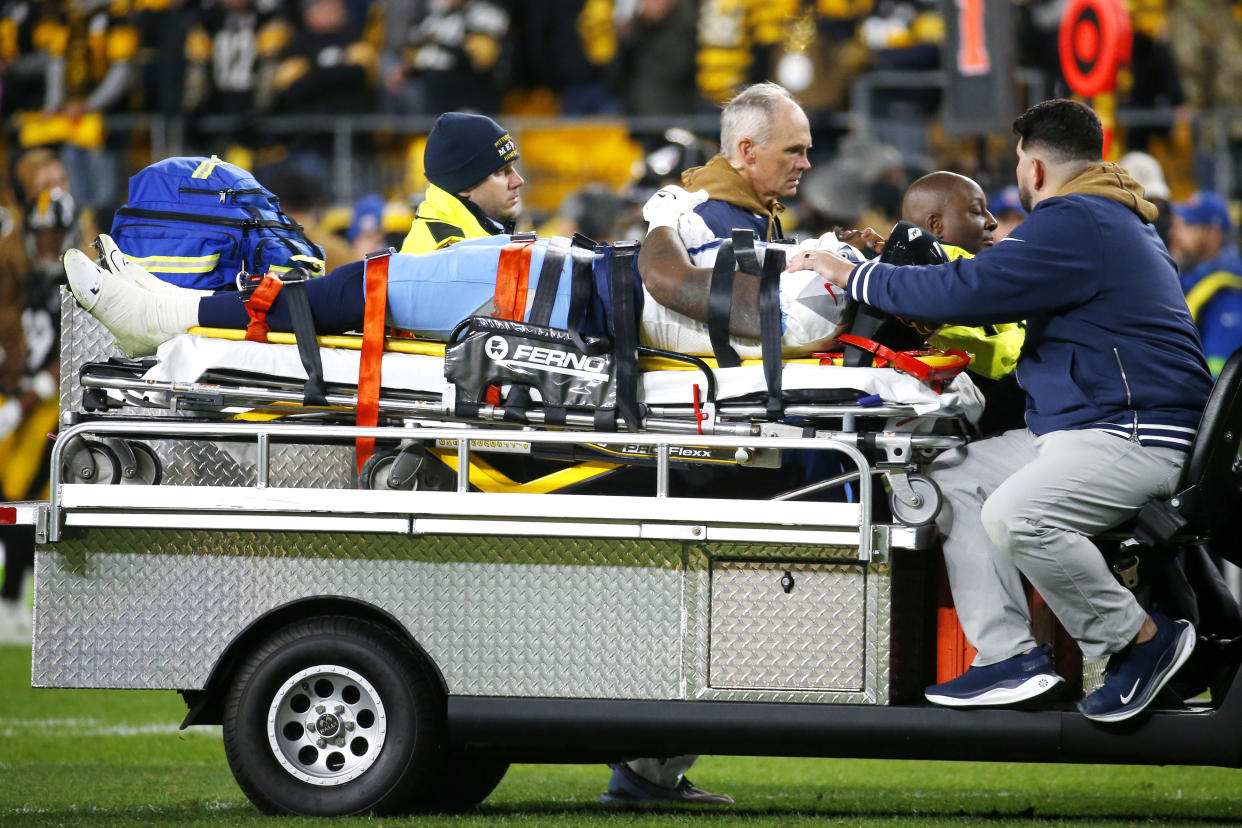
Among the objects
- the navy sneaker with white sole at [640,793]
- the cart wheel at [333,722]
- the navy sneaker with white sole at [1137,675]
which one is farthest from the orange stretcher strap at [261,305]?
the navy sneaker with white sole at [1137,675]

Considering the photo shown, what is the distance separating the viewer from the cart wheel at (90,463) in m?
5.65

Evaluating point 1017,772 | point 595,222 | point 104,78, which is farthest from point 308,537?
point 104,78

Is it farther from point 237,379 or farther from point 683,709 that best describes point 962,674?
point 237,379

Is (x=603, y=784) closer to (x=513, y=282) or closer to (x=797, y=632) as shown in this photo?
(x=797, y=632)

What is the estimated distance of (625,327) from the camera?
551 centimetres

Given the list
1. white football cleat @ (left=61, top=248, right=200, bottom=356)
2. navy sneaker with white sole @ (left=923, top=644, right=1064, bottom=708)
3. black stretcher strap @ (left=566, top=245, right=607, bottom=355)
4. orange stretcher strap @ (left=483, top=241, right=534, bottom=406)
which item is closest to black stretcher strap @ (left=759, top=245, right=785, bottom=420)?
black stretcher strap @ (left=566, top=245, right=607, bottom=355)

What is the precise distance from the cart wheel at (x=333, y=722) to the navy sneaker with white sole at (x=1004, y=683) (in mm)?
1590

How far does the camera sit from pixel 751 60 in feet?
45.2

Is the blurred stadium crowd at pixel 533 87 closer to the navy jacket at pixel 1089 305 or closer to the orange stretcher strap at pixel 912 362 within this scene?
the orange stretcher strap at pixel 912 362

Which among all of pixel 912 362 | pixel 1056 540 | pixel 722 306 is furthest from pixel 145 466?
pixel 1056 540

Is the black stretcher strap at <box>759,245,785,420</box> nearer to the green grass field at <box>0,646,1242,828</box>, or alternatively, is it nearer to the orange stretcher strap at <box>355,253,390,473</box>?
the orange stretcher strap at <box>355,253,390,473</box>

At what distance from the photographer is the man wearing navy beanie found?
6.71 meters

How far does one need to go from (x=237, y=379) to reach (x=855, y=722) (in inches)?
86.7

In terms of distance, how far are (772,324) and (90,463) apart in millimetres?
2199
